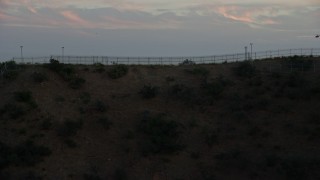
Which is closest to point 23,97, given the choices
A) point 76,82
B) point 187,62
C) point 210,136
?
point 76,82

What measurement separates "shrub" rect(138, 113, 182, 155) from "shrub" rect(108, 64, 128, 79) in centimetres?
1011

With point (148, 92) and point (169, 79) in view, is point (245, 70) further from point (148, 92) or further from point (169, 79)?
point (148, 92)

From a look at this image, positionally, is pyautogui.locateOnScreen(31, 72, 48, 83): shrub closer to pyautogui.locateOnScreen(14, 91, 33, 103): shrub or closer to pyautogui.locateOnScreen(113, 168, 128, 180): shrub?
pyautogui.locateOnScreen(14, 91, 33, 103): shrub

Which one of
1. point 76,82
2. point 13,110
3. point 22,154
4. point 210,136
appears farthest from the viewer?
point 76,82

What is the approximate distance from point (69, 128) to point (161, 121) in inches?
335

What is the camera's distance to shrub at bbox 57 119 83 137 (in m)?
54.7

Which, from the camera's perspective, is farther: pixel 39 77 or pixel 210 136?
pixel 39 77

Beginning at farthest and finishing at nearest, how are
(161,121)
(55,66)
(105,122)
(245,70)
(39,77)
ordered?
(245,70) < (55,66) < (39,77) < (105,122) < (161,121)

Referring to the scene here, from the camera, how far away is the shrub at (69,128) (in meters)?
54.7

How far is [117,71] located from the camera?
6719cm

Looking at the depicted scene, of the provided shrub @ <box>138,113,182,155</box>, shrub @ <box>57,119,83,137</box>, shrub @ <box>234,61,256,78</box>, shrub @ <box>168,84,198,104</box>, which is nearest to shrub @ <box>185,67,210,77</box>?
shrub @ <box>234,61,256,78</box>

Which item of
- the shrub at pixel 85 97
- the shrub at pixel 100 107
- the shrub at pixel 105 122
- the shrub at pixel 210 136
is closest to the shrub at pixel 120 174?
the shrub at pixel 105 122

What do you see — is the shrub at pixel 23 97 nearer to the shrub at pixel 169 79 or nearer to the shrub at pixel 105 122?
the shrub at pixel 105 122

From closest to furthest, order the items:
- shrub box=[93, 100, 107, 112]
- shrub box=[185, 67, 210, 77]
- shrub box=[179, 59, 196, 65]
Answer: shrub box=[93, 100, 107, 112] < shrub box=[185, 67, 210, 77] < shrub box=[179, 59, 196, 65]
